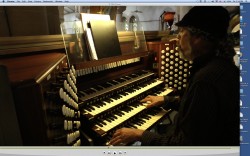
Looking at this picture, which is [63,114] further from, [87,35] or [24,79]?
[87,35]

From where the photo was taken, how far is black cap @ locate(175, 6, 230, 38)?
2.40 ft

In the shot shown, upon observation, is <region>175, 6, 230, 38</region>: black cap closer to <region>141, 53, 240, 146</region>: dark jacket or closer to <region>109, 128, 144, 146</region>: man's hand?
<region>141, 53, 240, 146</region>: dark jacket

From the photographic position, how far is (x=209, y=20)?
0.84 metres

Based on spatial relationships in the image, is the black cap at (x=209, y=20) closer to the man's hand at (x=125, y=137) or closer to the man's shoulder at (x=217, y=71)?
the man's shoulder at (x=217, y=71)

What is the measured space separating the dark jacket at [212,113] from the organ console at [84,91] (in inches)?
15.2

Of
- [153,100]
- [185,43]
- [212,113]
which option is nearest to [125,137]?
[212,113]

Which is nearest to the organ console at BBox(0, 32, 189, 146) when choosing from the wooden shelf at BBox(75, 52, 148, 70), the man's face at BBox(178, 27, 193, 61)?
the wooden shelf at BBox(75, 52, 148, 70)

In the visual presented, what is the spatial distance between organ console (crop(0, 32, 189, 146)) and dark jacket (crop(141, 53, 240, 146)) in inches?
15.2

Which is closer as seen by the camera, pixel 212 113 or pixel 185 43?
pixel 212 113

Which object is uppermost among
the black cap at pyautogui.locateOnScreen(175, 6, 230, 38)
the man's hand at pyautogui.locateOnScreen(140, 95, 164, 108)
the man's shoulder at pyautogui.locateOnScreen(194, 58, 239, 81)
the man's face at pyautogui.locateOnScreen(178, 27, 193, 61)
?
the black cap at pyautogui.locateOnScreen(175, 6, 230, 38)

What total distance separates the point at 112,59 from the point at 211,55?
0.64 meters

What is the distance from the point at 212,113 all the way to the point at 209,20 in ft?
1.16

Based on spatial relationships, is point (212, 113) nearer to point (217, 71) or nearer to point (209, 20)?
point (217, 71)

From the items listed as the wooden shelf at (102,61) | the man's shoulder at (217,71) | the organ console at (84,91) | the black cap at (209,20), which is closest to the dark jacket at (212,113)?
the man's shoulder at (217,71)
